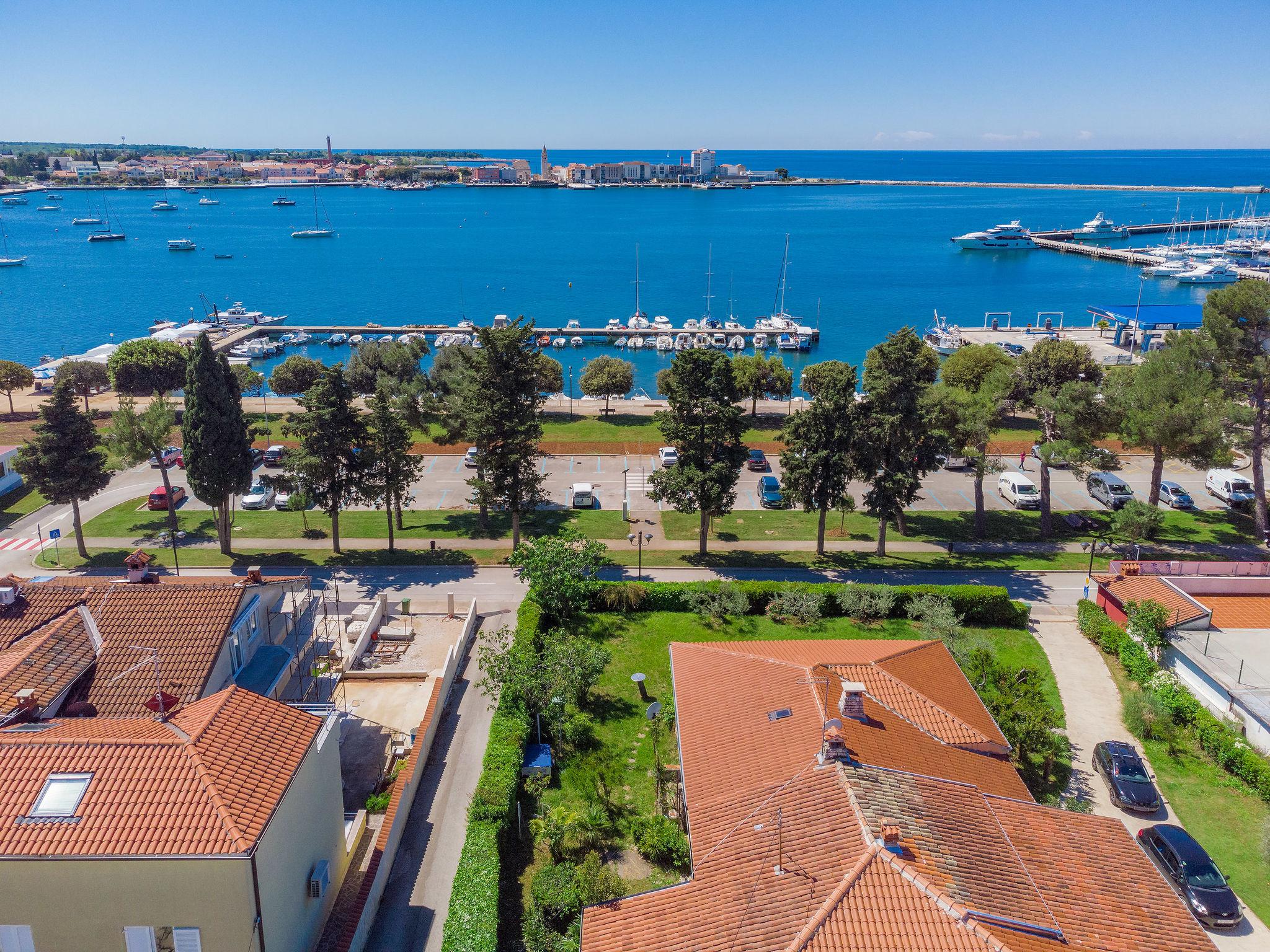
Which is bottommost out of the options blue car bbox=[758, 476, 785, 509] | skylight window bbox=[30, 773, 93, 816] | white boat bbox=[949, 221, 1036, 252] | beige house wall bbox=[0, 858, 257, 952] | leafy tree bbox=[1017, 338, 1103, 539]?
blue car bbox=[758, 476, 785, 509]

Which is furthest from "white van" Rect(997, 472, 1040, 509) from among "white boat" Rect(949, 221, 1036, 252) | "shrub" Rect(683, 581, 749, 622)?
"white boat" Rect(949, 221, 1036, 252)

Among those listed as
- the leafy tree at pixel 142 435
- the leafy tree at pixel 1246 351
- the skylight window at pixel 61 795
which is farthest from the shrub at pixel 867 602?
the leafy tree at pixel 142 435

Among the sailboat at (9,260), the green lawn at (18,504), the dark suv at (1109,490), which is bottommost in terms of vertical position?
the green lawn at (18,504)

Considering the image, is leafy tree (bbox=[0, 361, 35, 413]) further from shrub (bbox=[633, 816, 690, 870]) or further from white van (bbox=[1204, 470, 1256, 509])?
white van (bbox=[1204, 470, 1256, 509])

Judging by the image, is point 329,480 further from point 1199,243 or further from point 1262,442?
point 1199,243

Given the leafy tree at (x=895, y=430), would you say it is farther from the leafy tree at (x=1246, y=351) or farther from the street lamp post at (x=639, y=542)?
the leafy tree at (x=1246, y=351)
